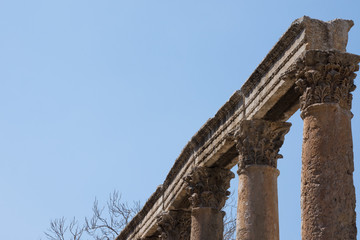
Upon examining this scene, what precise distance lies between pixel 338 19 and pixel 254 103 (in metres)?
3.59

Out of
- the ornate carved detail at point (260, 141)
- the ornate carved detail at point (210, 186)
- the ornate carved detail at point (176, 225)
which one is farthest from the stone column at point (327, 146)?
the ornate carved detail at point (176, 225)

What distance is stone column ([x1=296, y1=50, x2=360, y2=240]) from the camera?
50.2 feet

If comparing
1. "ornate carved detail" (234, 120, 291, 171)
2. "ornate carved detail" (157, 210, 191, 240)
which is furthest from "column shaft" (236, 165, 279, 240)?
"ornate carved detail" (157, 210, 191, 240)

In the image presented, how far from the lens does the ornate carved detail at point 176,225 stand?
26141mm

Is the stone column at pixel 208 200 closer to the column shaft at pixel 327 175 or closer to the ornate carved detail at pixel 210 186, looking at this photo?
the ornate carved detail at pixel 210 186

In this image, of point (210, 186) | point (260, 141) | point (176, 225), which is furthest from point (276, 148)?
point (176, 225)

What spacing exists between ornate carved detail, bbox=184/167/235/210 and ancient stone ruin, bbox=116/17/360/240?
1.2 inches

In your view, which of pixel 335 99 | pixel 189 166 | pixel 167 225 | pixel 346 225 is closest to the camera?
pixel 346 225

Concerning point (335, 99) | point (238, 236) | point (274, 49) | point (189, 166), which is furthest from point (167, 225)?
point (335, 99)

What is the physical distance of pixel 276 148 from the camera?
20.1m

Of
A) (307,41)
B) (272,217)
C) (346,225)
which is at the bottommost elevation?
(346,225)

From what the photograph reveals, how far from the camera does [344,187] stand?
1555 centimetres

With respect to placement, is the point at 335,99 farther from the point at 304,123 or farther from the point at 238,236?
the point at 238,236

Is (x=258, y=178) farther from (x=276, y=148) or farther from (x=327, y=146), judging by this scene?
(x=327, y=146)
